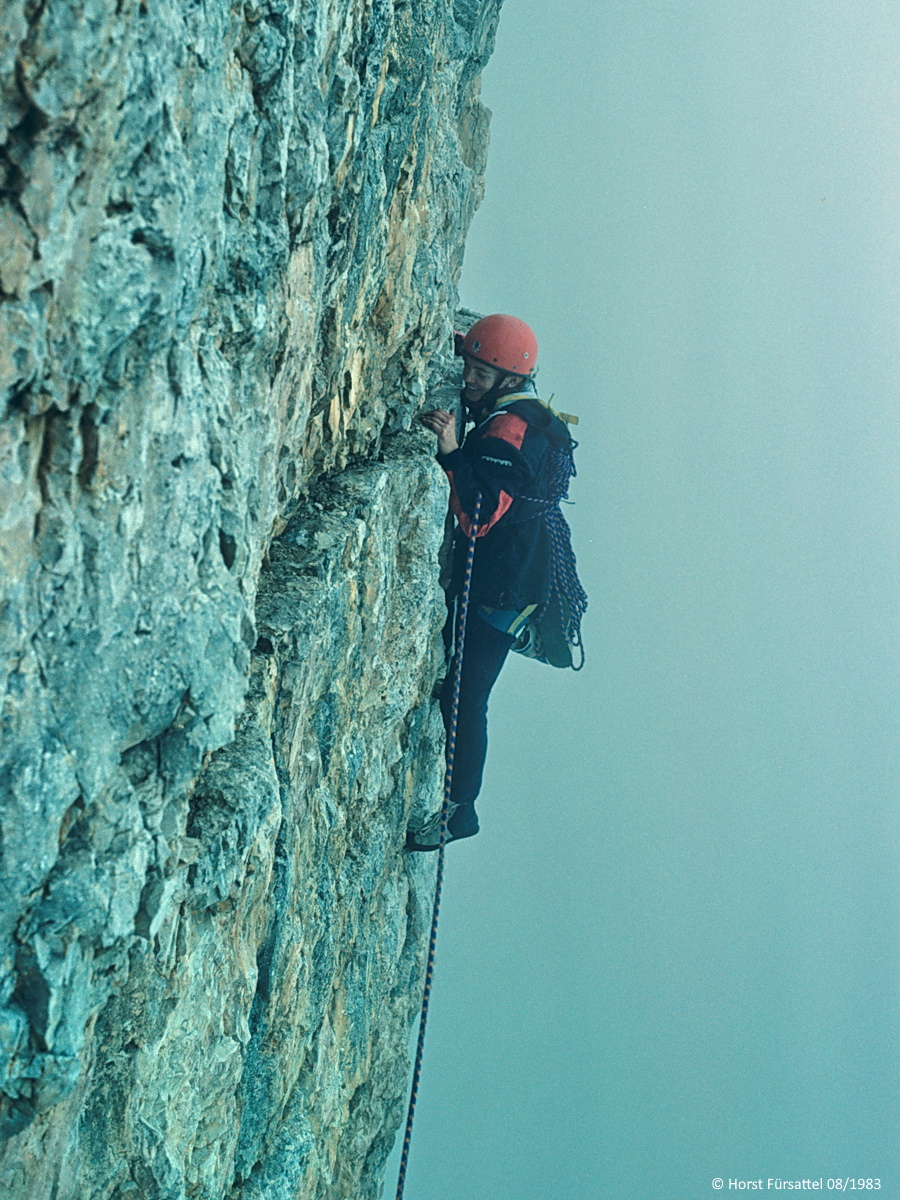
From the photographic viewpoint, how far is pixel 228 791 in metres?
2.55

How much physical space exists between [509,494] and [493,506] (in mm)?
96

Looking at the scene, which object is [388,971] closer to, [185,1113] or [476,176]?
[185,1113]

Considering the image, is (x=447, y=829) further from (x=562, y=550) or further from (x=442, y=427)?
(x=442, y=427)

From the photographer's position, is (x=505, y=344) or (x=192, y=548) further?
(x=505, y=344)

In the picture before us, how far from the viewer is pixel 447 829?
5.50 m

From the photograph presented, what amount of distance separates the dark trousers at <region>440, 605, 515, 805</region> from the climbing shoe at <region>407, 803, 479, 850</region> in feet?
0.21

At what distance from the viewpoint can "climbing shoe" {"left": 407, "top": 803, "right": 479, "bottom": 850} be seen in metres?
5.40

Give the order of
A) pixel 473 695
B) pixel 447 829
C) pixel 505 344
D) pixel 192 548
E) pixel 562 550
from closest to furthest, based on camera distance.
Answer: pixel 192 548, pixel 562 550, pixel 505 344, pixel 473 695, pixel 447 829

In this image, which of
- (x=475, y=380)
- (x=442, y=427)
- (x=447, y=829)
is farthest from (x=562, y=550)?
(x=447, y=829)

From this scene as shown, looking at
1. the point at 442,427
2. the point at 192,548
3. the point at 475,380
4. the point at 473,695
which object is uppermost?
the point at 475,380

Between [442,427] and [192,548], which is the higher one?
[442,427]

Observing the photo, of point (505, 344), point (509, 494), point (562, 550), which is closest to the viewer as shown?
point (509, 494)

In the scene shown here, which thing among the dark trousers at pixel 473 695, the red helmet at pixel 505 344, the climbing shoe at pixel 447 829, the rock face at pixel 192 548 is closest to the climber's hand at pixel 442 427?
the rock face at pixel 192 548

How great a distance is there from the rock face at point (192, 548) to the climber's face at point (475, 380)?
1.12 m
